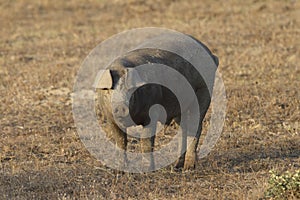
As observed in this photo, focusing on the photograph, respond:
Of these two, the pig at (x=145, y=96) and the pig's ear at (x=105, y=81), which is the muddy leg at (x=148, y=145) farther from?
the pig's ear at (x=105, y=81)

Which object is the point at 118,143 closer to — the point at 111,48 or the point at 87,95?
the point at 87,95

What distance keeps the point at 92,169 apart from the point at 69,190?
0.80m

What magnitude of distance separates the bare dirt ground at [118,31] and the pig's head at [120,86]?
2.56 ft

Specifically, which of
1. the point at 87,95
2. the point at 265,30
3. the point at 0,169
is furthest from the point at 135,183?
the point at 265,30

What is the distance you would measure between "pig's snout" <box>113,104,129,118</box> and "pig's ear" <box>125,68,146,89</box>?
19 centimetres

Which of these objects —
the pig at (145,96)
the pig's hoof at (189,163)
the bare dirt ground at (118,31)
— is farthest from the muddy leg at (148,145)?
the pig's hoof at (189,163)

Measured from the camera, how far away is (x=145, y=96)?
657cm

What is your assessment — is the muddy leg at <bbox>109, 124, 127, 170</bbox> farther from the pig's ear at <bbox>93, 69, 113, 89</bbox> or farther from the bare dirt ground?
the pig's ear at <bbox>93, 69, 113, 89</bbox>

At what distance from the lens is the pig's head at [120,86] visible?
6.35 metres

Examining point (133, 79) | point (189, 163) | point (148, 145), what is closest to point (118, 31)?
point (189, 163)

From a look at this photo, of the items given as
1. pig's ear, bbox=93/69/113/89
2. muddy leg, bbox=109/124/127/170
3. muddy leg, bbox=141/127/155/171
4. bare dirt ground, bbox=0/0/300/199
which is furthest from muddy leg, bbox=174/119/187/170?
pig's ear, bbox=93/69/113/89

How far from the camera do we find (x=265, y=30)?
16.3m

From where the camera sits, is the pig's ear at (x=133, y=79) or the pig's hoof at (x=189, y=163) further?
the pig's hoof at (x=189, y=163)

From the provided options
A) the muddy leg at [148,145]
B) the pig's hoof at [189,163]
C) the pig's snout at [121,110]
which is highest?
the pig's snout at [121,110]
